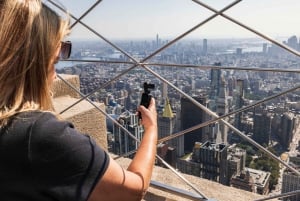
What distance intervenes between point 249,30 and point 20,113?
946mm

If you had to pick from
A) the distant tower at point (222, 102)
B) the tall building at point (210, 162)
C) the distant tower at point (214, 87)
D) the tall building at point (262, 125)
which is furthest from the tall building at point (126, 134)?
the tall building at point (262, 125)

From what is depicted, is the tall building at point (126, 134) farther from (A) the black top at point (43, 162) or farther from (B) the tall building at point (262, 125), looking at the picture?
(B) the tall building at point (262, 125)

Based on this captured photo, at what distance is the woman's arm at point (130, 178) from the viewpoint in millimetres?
555

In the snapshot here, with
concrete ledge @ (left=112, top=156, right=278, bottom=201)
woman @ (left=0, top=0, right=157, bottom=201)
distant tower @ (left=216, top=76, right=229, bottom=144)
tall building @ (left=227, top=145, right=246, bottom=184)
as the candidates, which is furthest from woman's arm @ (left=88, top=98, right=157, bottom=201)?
distant tower @ (left=216, top=76, right=229, bottom=144)

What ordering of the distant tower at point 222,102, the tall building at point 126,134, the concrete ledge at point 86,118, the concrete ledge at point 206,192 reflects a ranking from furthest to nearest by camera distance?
1. the distant tower at point 222,102
2. the concrete ledge at point 86,118
3. the tall building at point 126,134
4. the concrete ledge at point 206,192

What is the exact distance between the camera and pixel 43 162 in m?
0.51

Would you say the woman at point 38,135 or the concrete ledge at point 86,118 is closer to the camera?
the woman at point 38,135

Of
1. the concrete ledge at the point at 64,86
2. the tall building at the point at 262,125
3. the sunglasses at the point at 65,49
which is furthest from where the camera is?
the tall building at the point at 262,125

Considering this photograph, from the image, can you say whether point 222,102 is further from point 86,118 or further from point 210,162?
point 86,118

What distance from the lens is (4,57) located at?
55cm

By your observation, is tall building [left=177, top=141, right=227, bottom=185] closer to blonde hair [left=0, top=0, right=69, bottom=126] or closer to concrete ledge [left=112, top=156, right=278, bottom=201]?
concrete ledge [left=112, top=156, right=278, bottom=201]

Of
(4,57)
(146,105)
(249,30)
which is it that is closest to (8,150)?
(4,57)

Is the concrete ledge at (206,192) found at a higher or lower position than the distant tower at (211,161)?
higher

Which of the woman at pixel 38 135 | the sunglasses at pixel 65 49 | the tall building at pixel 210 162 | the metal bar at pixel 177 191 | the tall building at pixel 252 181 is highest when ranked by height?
the sunglasses at pixel 65 49
